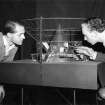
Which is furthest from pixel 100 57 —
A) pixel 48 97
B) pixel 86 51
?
pixel 48 97

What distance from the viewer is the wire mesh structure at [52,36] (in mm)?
1447

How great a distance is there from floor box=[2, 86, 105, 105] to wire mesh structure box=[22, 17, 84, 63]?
0.42m

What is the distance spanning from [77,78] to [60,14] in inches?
56.0

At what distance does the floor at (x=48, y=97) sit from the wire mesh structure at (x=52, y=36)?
0.42 m

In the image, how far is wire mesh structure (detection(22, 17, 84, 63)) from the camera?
4.75ft

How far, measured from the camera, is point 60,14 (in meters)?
2.60

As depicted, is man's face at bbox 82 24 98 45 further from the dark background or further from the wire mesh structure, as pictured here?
the dark background

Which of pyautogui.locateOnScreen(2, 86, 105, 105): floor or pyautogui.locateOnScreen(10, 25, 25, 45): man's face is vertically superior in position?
pyautogui.locateOnScreen(10, 25, 25, 45): man's face

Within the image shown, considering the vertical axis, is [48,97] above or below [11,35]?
below

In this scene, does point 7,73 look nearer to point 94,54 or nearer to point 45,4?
point 94,54

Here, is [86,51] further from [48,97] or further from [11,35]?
[48,97]

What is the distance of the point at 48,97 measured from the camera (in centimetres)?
238

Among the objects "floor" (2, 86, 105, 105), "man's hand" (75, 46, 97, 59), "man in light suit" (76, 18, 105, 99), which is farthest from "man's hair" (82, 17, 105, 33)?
"floor" (2, 86, 105, 105)

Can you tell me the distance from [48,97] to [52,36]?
0.57 meters
